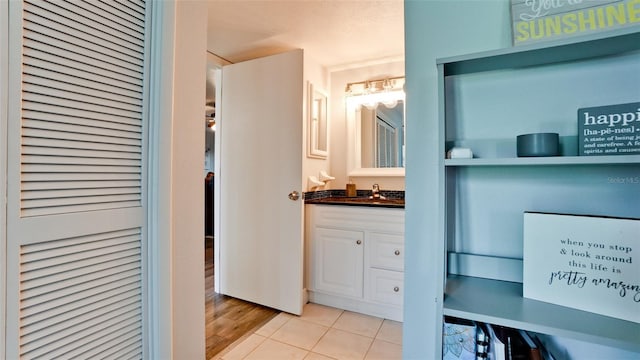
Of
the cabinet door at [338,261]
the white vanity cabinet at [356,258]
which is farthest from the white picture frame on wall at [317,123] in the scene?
the cabinet door at [338,261]

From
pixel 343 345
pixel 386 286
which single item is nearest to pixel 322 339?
pixel 343 345

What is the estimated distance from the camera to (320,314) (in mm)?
2289

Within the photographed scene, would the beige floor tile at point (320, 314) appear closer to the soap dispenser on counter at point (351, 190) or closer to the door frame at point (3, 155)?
the soap dispenser on counter at point (351, 190)

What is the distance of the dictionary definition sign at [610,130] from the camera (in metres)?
0.69

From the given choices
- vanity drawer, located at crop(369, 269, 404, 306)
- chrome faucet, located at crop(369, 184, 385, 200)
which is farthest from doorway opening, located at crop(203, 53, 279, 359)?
chrome faucet, located at crop(369, 184, 385, 200)

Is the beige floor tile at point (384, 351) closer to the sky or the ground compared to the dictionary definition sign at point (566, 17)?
closer to the ground

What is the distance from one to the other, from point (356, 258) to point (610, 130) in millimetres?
1772

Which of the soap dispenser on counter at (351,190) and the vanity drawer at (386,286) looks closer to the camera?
the vanity drawer at (386,286)

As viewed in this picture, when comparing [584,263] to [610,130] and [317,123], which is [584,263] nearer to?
[610,130]

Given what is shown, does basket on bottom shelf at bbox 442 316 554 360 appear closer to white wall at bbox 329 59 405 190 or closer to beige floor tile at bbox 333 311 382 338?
beige floor tile at bbox 333 311 382 338

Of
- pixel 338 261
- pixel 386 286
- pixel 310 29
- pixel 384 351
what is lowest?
pixel 384 351

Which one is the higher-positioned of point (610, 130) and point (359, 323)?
point (610, 130)

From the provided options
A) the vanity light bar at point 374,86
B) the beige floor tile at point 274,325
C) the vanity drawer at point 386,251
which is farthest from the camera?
the vanity light bar at point 374,86

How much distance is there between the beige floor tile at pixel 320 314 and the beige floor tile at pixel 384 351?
390 mm
